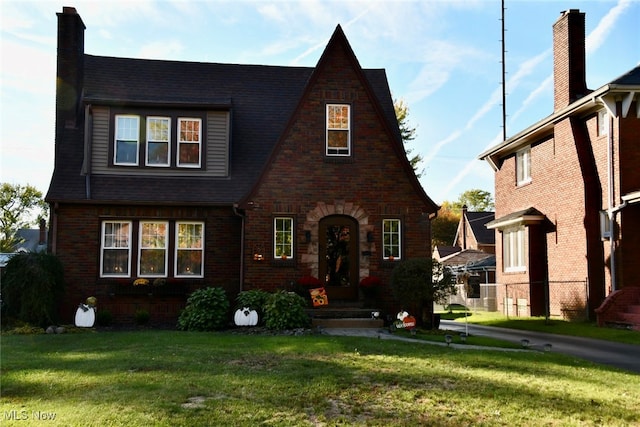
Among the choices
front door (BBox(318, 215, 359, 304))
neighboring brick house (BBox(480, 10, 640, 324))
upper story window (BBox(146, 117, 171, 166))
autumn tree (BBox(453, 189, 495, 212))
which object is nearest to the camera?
front door (BBox(318, 215, 359, 304))

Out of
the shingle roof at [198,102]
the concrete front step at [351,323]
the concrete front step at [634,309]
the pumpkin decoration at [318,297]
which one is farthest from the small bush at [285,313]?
the concrete front step at [634,309]

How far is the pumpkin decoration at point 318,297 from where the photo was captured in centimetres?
1683

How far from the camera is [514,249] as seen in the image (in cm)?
2431

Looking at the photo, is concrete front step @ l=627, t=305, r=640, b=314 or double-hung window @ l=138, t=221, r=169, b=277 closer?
concrete front step @ l=627, t=305, r=640, b=314

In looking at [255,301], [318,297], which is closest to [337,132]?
[318,297]

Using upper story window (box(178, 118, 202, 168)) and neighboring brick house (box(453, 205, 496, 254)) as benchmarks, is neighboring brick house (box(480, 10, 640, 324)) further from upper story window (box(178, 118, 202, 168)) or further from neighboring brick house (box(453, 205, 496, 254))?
neighboring brick house (box(453, 205, 496, 254))

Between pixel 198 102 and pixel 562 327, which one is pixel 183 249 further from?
pixel 562 327

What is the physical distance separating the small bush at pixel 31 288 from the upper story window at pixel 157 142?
4341mm

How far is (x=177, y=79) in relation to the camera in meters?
20.9

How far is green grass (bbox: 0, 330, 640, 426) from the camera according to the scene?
6.60 metres

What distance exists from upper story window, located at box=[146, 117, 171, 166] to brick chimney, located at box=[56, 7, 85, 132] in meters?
2.62

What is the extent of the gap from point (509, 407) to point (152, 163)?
14192 millimetres

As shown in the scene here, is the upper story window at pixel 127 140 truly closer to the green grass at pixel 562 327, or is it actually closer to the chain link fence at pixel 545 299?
the chain link fence at pixel 545 299

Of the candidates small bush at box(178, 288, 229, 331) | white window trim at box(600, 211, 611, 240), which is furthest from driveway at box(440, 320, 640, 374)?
small bush at box(178, 288, 229, 331)
